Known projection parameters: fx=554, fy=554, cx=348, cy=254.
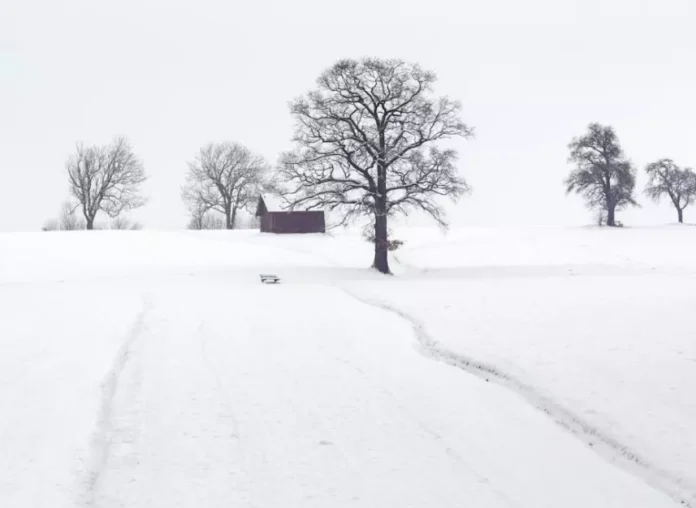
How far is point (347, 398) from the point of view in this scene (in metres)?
9.71

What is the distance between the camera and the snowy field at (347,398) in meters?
6.73

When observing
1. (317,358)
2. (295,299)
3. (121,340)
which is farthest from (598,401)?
(295,299)

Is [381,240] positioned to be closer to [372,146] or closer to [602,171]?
[372,146]

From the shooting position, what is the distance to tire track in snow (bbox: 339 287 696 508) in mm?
7223

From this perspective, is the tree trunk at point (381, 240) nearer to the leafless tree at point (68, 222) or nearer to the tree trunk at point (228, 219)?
the tree trunk at point (228, 219)

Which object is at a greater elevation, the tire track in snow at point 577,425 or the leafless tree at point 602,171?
the leafless tree at point 602,171

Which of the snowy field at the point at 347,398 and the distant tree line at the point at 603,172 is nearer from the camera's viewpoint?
the snowy field at the point at 347,398

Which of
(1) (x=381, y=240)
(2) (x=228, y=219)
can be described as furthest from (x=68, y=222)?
(1) (x=381, y=240)

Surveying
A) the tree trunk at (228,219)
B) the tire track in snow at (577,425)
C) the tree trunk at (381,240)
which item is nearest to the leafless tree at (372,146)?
the tree trunk at (381,240)

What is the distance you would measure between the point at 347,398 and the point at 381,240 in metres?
22.0

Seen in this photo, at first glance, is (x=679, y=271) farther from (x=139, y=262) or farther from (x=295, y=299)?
(x=139, y=262)

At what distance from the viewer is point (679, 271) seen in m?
32.5

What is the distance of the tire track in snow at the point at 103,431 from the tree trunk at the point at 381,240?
19143 millimetres

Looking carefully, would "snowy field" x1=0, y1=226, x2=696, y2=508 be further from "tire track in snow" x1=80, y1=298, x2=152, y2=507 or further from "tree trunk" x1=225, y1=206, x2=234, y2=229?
"tree trunk" x1=225, y1=206, x2=234, y2=229
